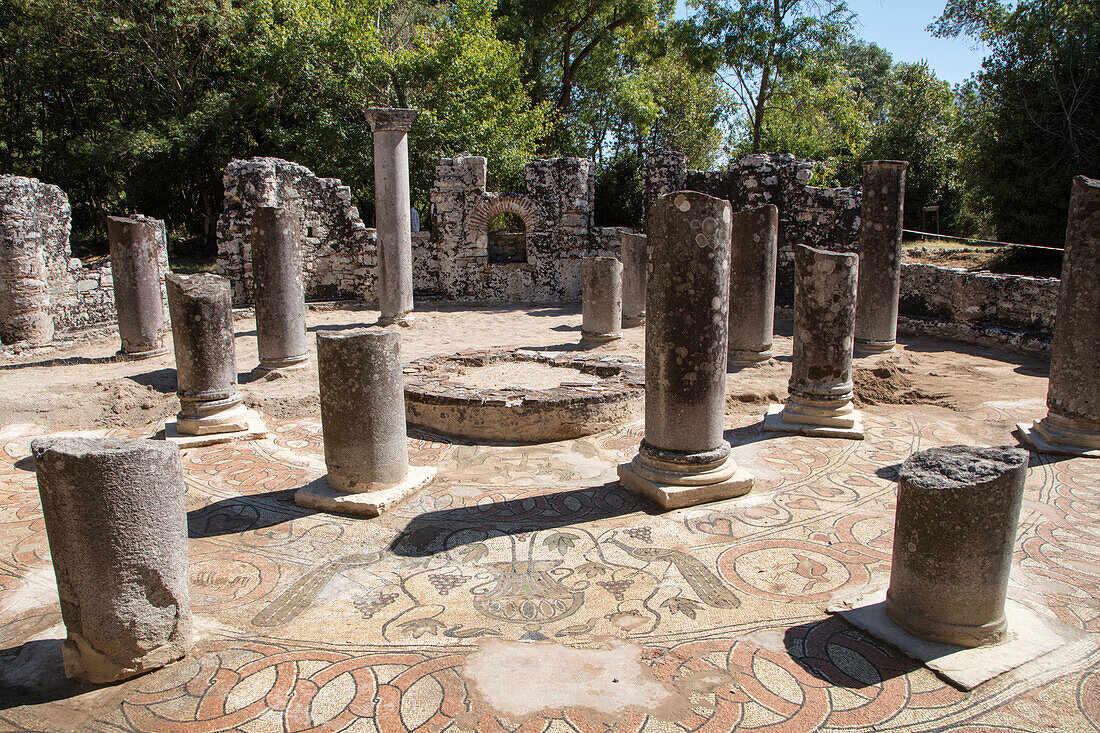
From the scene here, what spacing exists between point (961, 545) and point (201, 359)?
750cm

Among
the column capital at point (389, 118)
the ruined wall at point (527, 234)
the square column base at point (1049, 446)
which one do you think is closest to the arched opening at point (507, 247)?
the ruined wall at point (527, 234)

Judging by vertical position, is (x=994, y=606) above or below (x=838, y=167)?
below

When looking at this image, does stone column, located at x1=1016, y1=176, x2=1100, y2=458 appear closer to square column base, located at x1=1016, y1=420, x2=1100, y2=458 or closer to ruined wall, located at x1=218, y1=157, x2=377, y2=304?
square column base, located at x1=1016, y1=420, x2=1100, y2=458

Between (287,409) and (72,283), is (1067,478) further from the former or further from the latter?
(72,283)

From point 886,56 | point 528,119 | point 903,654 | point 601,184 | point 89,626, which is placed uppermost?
point 886,56

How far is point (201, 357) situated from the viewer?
8.16 meters

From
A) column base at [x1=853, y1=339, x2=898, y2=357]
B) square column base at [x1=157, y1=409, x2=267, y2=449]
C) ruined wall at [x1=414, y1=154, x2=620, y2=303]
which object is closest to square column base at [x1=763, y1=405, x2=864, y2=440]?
column base at [x1=853, y1=339, x2=898, y2=357]

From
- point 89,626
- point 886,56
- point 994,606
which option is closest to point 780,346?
point 994,606

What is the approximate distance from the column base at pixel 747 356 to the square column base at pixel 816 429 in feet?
8.33

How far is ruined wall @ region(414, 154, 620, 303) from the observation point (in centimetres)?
1845

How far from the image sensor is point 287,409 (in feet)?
31.1

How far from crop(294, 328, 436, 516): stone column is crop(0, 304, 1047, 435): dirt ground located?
334cm

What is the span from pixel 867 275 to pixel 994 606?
8.54 m

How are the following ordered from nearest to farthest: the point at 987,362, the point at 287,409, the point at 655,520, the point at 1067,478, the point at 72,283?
the point at 655,520
the point at 1067,478
the point at 287,409
the point at 987,362
the point at 72,283
